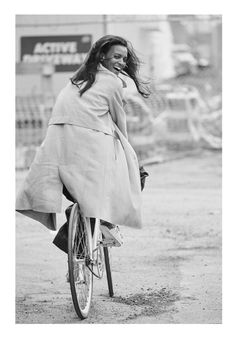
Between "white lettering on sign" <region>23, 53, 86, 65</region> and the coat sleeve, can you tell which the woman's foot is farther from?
"white lettering on sign" <region>23, 53, 86, 65</region>

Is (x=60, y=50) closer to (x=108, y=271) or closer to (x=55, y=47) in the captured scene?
(x=55, y=47)

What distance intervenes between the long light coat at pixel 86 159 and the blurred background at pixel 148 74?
98 centimetres

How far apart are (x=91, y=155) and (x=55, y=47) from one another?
10.2 ft

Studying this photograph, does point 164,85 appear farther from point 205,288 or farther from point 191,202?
point 205,288

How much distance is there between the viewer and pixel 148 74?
8.65 meters

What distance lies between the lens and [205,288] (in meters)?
4.58

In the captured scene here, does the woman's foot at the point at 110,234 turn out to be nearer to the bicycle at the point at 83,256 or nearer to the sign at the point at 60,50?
the bicycle at the point at 83,256

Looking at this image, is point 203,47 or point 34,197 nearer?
point 34,197

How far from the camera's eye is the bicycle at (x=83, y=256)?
3686mm

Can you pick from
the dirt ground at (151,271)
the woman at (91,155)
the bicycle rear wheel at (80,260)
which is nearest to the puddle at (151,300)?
the dirt ground at (151,271)

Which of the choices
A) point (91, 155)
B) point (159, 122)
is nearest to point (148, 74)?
point (159, 122)

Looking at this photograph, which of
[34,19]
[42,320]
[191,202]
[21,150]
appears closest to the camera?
[42,320]
